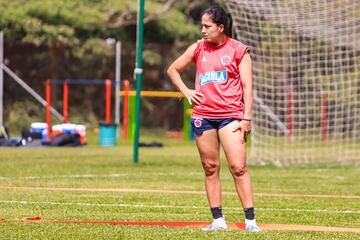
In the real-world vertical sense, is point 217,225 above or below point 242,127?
below

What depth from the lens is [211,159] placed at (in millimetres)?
10039

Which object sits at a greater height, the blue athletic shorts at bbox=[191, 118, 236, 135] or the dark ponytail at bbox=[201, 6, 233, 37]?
the dark ponytail at bbox=[201, 6, 233, 37]

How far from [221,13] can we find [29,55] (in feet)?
91.4

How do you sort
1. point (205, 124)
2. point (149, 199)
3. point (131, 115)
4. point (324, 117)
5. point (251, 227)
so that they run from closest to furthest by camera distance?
point (251, 227)
point (205, 124)
point (149, 199)
point (324, 117)
point (131, 115)

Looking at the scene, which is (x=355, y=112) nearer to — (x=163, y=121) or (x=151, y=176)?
(x=151, y=176)

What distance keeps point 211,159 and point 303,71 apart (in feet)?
54.8

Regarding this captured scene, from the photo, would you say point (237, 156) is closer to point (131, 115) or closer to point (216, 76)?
point (216, 76)

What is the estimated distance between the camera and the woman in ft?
32.4

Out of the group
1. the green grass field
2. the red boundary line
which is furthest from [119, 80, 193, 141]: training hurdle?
the red boundary line

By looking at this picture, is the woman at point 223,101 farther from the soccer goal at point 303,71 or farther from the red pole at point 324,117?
the red pole at point 324,117

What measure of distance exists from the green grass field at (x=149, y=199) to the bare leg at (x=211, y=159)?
0.47 meters

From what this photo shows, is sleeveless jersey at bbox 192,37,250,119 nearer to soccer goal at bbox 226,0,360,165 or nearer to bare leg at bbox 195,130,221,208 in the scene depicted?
bare leg at bbox 195,130,221,208

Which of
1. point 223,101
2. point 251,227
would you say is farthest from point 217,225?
point 223,101

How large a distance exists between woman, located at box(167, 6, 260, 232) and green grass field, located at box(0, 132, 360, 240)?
1.74 feet
